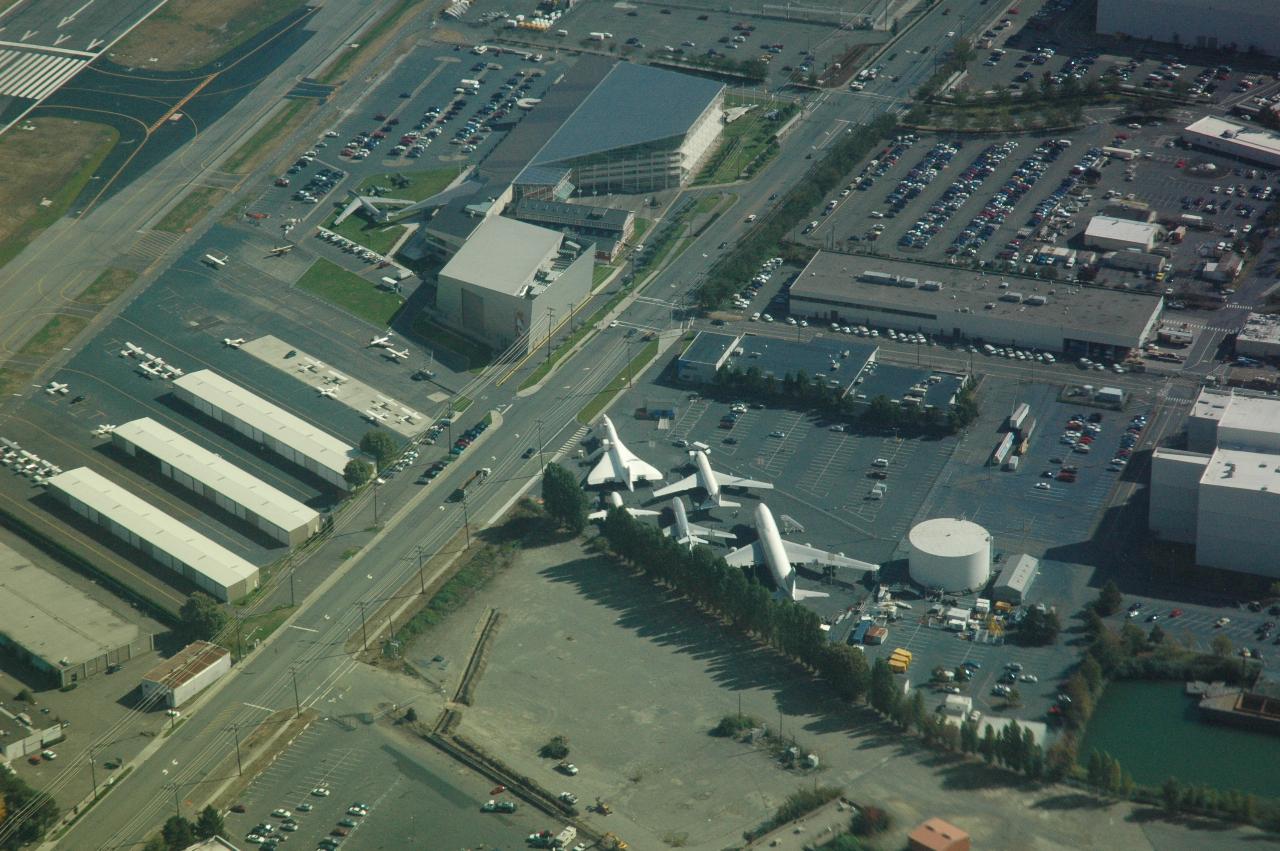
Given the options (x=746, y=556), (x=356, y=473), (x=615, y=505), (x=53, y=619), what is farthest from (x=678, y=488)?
(x=53, y=619)

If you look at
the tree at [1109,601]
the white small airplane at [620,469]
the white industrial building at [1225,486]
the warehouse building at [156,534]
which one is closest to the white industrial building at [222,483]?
the warehouse building at [156,534]

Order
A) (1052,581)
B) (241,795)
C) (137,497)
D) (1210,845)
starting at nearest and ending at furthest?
(1210,845)
(241,795)
(1052,581)
(137,497)

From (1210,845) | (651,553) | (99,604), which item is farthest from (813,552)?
(99,604)

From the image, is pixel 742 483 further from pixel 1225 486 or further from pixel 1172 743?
pixel 1172 743

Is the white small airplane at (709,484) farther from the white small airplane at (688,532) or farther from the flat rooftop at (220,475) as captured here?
the flat rooftop at (220,475)

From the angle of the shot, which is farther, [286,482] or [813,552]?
[286,482]

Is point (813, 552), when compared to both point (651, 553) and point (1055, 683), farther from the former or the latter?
point (1055, 683)
